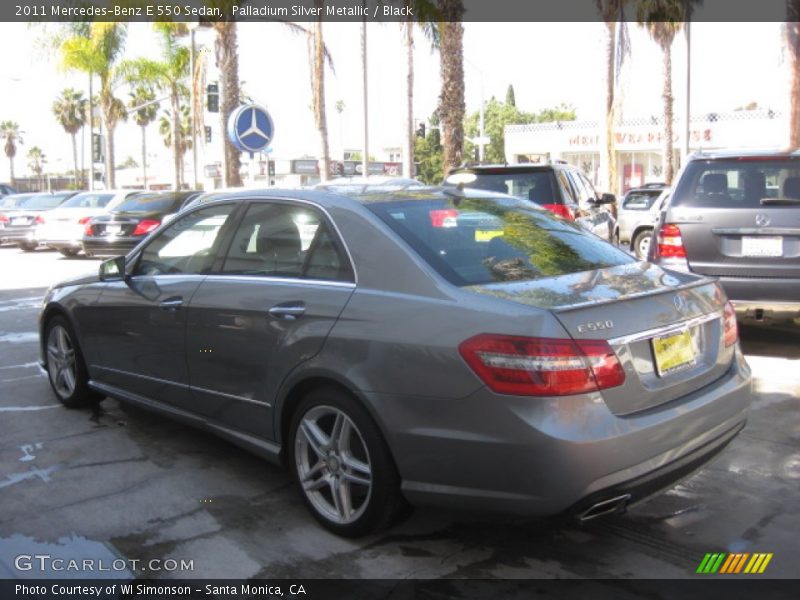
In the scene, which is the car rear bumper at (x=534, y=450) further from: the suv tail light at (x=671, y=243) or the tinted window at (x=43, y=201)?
the tinted window at (x=43, y=201)

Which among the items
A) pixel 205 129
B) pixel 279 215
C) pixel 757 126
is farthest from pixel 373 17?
pixel 757 126

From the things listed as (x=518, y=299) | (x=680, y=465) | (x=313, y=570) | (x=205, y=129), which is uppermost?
(x=205, y=129)

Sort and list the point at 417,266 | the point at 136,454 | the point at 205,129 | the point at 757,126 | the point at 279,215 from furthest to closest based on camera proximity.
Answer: the point at 757,126 < the point at 205,129 < the point at 136,454 < the point at 279,215 < the point at 417,266

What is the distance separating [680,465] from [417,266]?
1373 mm

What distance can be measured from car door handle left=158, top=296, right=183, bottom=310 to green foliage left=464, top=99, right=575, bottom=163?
69.1 meters

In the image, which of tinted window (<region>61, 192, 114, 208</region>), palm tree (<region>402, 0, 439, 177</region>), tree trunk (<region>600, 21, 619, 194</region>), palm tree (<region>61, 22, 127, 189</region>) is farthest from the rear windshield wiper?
palm tree (<region>61, 22, 127, 189</region>)

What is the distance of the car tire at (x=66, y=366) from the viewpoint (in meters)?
5.77

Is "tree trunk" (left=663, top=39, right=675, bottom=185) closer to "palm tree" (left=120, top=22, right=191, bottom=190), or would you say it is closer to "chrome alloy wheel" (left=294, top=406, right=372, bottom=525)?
"palm tree" (left=120, top=22, right=191, bottom=190)

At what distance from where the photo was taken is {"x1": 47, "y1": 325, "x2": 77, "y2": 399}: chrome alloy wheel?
19.4 feet

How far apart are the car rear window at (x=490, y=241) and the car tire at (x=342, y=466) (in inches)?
29.8

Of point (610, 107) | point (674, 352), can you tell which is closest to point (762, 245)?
point (674, 352)

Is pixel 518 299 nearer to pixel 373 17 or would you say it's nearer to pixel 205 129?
pixel 373 17

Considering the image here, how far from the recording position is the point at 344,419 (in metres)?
3.74

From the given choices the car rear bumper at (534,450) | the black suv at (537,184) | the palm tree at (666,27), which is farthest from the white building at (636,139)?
the car rear bumper at (534,450)
